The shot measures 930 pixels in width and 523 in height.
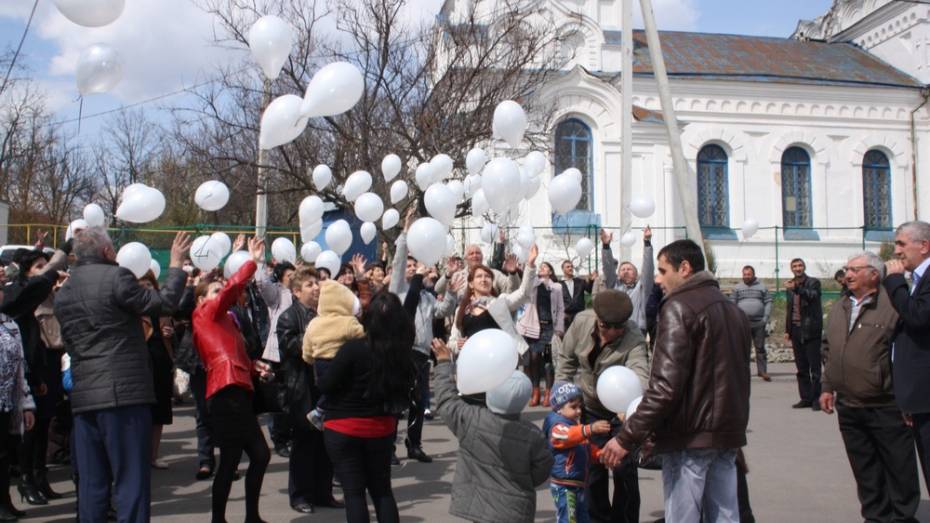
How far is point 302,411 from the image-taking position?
21.5 feet

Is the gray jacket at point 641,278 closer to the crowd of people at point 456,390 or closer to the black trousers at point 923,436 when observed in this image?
the crowd of people at point 456,390

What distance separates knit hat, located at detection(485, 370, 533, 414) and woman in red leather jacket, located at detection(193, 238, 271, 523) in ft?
6.63

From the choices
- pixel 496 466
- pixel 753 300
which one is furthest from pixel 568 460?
pixel 753 300

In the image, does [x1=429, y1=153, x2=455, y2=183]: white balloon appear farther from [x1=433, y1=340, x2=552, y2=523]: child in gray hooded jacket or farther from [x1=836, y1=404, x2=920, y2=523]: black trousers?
[x1=433, y1=340, x2=552, y2=523]: child in gray hooded jacket

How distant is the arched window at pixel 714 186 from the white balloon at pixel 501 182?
21576 mm

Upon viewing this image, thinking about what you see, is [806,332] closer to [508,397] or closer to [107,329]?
[508,397]

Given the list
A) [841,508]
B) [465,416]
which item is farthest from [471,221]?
[465,416]

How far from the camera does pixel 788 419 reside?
10.7 metres

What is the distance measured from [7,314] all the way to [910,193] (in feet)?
99.5

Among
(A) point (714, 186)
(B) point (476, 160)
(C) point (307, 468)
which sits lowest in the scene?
(C) point (307, 468)

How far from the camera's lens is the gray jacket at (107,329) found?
15.9ft

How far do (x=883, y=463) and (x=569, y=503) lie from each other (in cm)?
234

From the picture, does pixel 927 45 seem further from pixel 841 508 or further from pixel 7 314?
pixel 7 314

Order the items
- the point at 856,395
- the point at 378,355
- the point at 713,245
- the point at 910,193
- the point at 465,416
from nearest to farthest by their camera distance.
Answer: the point at 465,416 < the point at 378,355 < the point at 856,395 < the point at 713,245 < the point at 910,193
